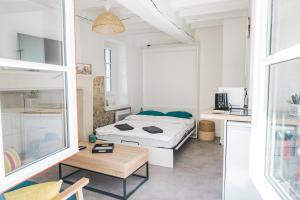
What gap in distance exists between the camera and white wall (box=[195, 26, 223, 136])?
181 inches

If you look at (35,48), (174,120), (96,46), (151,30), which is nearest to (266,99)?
(35,48)

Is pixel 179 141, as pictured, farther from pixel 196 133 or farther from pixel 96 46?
pixel 96 46

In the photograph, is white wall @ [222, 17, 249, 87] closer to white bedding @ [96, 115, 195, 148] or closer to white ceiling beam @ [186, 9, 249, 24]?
white ceiling beam @ [186, 9, 249, 24]

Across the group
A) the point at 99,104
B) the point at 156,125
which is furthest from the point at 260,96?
the point at 99,104

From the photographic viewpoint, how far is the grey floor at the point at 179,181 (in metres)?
2.33

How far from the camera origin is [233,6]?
10.5 ft

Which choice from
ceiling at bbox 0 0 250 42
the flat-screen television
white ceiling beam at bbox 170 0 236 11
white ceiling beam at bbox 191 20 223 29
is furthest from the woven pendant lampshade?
white ceiling beam at bbox 191 20 223 29

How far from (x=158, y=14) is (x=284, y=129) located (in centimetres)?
204

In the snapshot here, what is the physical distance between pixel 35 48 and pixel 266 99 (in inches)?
65.1

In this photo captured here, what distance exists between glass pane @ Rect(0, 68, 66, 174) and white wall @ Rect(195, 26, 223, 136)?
3.58 m

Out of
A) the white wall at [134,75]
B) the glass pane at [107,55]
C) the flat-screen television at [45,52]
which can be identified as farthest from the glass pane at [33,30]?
the white wall at [134,75]

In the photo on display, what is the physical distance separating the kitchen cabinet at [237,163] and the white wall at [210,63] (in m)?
2.76

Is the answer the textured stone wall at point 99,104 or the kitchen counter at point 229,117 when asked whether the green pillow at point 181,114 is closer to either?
the textured stone wall at point 99,104

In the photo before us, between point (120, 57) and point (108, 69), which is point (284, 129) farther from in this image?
point (120, 57)
